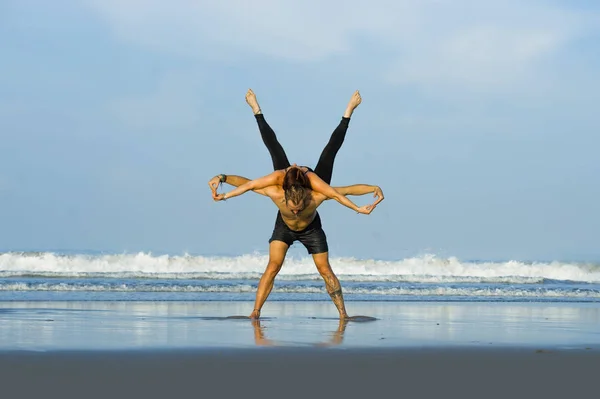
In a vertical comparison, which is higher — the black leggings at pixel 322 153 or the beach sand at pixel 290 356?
the black leggings at pixel 322 153

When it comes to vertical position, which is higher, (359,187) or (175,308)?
(359,187)

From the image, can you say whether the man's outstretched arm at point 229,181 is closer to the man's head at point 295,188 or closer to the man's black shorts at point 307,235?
the man's head at point 295,188

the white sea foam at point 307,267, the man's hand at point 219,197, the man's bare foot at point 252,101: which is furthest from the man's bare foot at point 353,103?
the white sea foam at point 307,267

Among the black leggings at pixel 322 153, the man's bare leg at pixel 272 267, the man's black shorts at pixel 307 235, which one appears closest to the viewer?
the black leggings at pixel 322 153

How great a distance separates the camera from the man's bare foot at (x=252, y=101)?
431 inches

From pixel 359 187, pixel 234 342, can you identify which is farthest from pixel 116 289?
pixel 234 342

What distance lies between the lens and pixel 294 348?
24.6ft

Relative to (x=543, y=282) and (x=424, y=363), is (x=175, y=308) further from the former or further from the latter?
(x=543, y=282)

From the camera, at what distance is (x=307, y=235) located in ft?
35.2

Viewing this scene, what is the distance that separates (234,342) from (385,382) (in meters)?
2.48

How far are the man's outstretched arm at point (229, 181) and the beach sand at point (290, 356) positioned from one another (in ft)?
4.97

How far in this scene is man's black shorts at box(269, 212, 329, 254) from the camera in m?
10.7

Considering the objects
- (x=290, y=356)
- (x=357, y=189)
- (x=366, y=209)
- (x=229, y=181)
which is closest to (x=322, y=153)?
(x=357, y=189)

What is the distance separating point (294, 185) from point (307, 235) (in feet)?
4.09
